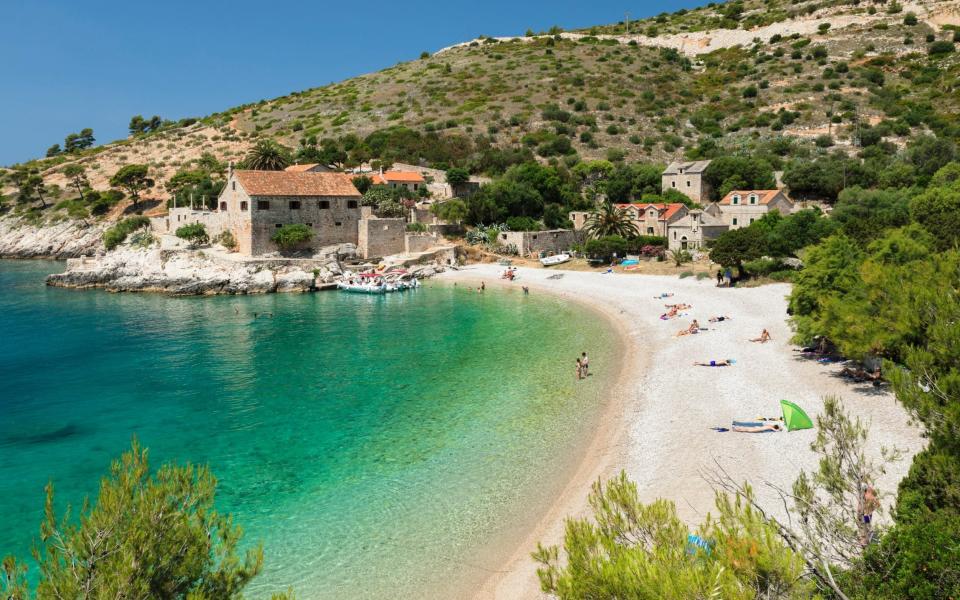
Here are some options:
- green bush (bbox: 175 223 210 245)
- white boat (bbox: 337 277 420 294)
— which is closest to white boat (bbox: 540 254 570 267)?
white boat (bbox: 337 277 420 294)

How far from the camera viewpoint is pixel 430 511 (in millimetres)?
14164

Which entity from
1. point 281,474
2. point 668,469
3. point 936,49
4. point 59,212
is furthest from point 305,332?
point 936,49

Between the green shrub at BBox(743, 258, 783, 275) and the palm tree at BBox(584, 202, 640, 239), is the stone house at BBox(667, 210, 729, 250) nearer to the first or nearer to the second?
the palm tree at BBox(584, 202, 640, 239)

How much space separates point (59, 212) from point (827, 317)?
299ft

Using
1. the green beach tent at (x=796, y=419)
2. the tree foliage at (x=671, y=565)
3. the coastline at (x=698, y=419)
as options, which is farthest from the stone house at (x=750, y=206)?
the tree foliage at (x=671, y=565)

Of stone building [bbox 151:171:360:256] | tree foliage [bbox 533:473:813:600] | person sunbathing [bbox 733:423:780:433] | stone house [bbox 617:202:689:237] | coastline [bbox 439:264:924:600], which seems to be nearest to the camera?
tree foliage [bbox 533:473:813:600]

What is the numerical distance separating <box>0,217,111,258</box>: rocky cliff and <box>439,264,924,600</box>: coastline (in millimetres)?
69539

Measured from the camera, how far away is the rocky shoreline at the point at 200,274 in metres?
49.2

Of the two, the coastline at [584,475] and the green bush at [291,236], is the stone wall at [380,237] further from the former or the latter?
the coastline at [584,475]

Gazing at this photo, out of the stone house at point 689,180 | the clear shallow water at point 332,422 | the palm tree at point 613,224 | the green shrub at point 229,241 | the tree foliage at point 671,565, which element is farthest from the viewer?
the stone house at point 689,180

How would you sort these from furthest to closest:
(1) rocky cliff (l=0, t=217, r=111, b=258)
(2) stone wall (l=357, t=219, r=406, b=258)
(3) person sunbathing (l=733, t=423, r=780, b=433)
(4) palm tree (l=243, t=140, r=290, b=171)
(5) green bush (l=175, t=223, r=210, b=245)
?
(1) rocky cliff (l=0, t=217, r=111, b=258) < (4) palm tree (l=243, t=140, r=290, b=171) < (2) stone wall (l=357, t=219, r=406, b=258) < (5) green bush (l=175, t=223, r=210, b=245) < (3) person sunbathing (l=733, t=423, r=780, b=433)

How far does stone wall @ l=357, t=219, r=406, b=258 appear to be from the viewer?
2217 inches

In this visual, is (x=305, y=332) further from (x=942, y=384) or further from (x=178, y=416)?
(x=942, y=384)

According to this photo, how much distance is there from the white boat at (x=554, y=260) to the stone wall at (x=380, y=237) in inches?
541
